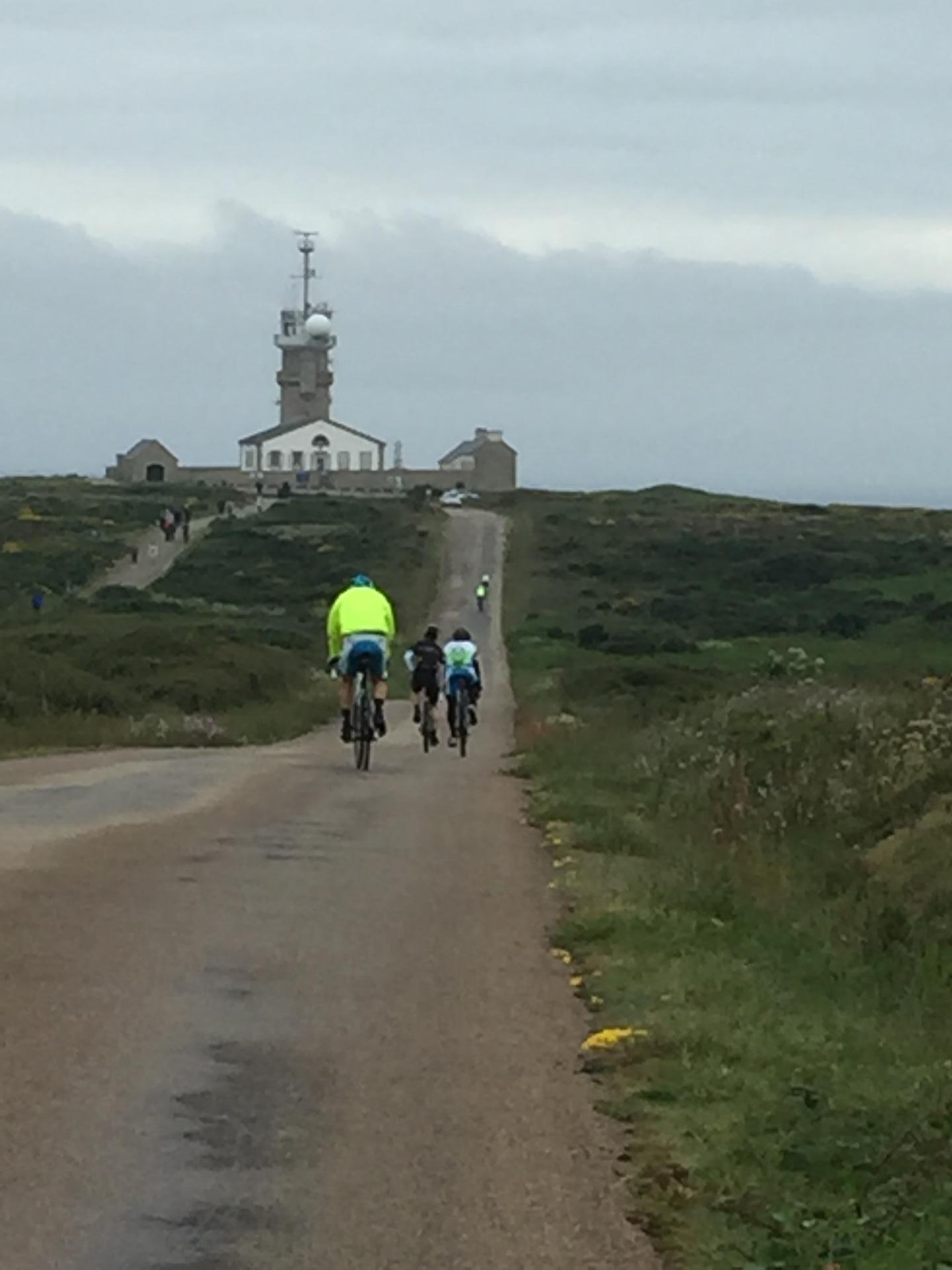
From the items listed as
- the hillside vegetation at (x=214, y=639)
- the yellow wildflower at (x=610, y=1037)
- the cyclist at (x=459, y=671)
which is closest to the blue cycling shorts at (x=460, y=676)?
the cyclist at (x=459, y=671)

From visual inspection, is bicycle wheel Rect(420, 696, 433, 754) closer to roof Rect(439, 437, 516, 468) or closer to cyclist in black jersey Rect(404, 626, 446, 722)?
cyclist in black jersey Rect(404, 626, 446, 722)

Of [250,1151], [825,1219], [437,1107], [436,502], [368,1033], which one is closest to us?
[825,1219]

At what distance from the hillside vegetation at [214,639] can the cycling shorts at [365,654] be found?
5.28 m

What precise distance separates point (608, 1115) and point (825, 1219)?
4.93 feet

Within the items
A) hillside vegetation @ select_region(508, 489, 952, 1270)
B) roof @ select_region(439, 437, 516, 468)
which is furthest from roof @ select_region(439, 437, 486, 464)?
hillside vegetation @ select_region(508, 489, 952, 1270)

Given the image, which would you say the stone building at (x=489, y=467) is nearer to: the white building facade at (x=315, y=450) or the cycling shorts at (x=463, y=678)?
the white building facade at (x=315, y=450)

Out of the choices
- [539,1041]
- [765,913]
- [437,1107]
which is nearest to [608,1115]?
[437,1107]

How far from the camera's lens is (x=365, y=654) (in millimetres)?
22625

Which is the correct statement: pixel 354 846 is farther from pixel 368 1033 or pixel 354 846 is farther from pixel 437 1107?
pixel 437 1107

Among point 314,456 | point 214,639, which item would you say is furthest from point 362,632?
point 314,456

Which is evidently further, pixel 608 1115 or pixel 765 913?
pixel 765 913

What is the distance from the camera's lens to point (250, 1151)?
6992 mm

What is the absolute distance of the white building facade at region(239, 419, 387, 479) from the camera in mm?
144875

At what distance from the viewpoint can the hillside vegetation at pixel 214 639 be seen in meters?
31.8
